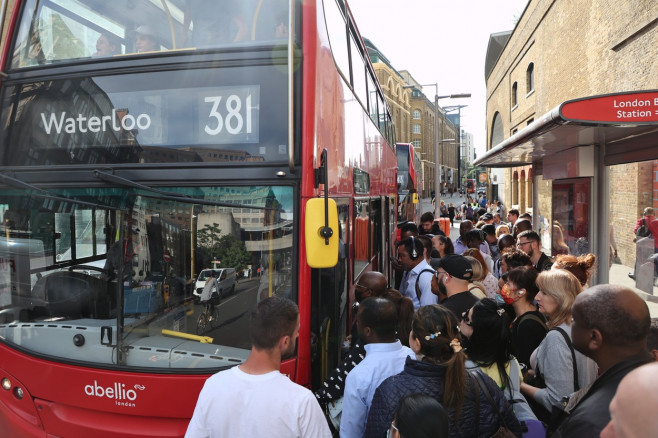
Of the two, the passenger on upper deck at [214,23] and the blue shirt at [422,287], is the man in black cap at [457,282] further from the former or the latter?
the passenger on upper deck at [214,23]

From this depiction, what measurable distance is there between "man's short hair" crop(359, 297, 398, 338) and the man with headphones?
194 centimetres

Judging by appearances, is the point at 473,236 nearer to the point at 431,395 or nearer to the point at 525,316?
the point at 525,316

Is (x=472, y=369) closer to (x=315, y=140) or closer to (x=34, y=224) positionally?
(x=315, y=140)

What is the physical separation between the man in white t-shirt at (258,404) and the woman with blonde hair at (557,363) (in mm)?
1553

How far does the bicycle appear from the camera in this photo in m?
3.29

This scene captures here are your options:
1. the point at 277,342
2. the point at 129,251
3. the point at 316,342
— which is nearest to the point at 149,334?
the point at 129,251

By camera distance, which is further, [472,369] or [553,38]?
[553,38]

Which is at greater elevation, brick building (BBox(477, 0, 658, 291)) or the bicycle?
brick building (BBox(477, 0, 658, 291))

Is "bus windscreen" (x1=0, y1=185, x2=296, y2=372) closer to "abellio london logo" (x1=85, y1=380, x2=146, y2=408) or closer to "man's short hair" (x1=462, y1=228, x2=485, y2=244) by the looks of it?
"abellio london logo" (x1=85, y1=380, x2=146, y2=408)

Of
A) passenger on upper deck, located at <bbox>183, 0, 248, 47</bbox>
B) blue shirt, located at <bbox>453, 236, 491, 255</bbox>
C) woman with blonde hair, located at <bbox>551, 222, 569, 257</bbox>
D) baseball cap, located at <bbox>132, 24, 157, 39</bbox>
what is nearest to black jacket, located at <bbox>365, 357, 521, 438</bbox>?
passenger on upper deck, located at <bbox>183, 0, 248, 47</bbox>

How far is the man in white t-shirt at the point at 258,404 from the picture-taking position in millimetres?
2129

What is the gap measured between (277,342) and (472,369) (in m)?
1.05

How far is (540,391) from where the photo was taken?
3.06 m

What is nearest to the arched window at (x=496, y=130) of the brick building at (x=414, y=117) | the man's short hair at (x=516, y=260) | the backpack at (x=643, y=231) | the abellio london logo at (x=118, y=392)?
the brick building at (x=414, y=117)
